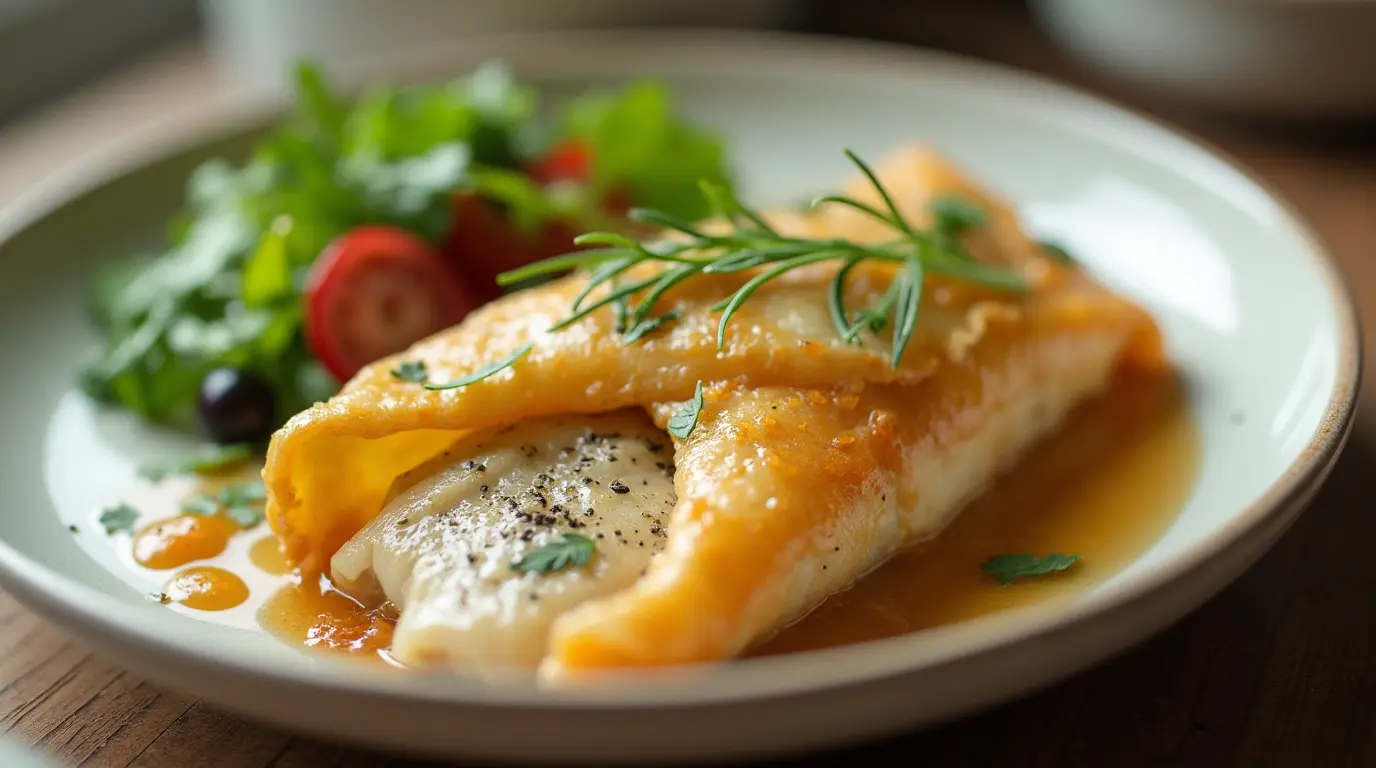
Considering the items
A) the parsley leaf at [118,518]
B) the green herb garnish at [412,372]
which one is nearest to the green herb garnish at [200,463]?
the parsley leaf at [118,518]

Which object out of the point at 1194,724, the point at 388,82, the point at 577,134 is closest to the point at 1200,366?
the point at 1194,724

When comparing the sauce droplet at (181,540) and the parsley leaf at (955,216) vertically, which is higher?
the parsley leaf at (955,216)

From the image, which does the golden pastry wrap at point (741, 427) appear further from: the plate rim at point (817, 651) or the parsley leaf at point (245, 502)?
Answer: the parsley leaf at point (245, 502)

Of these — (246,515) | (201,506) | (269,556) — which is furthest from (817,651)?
(201,506)

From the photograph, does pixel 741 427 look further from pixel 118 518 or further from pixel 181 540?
pixel 118 518

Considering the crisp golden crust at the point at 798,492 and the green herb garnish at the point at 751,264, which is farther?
the green herb garnish at the point at 751,264

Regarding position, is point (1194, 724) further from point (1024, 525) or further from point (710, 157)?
point (710, 157)
